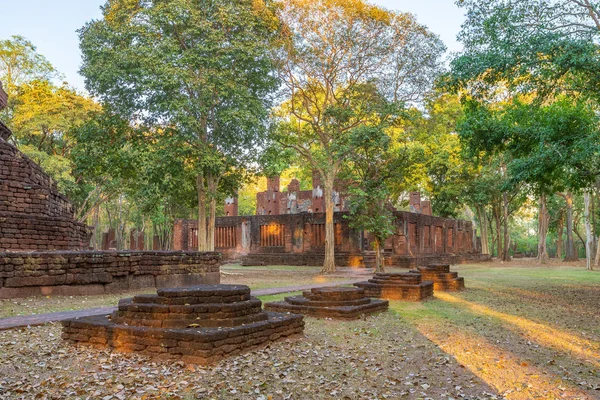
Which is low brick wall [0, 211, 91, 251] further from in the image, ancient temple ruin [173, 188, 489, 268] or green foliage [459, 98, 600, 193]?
ancient temple ruin [173, 188, 489, 268]

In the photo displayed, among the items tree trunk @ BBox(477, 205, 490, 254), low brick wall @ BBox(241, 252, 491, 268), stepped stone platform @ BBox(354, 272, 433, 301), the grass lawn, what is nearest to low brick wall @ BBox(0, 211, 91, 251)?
the grass lawn

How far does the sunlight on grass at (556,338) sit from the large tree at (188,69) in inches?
452

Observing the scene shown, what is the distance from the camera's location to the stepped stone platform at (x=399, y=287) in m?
12.8

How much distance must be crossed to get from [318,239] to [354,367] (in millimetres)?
25871

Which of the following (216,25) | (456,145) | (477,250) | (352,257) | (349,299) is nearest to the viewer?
(349,299)

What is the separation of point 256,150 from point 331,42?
6033 mm

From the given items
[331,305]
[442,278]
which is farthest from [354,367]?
[442,278]

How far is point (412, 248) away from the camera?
100ft

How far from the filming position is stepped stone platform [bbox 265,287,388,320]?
9.27 m

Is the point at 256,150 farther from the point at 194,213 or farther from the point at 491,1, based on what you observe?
the point at 194,213

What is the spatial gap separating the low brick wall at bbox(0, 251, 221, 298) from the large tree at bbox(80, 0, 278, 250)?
4700mm

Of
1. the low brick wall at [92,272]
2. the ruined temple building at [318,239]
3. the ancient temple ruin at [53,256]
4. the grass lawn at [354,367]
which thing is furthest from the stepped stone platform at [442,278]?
the ruined temple building at [318,239]

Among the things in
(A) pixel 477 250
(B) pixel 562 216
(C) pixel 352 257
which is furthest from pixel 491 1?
(B) pixel 562 216

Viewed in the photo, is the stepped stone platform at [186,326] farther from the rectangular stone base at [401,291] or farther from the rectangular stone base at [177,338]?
the rectangular stone base at [401,291]
